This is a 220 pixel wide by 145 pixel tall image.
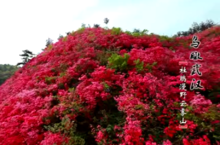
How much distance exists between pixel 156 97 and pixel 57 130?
2318 millimetres

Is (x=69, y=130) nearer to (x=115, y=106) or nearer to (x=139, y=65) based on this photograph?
(x=115, y=106)

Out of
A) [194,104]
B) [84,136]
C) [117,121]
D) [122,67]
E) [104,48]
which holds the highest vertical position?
[104,48]

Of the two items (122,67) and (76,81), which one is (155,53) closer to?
(122,67)

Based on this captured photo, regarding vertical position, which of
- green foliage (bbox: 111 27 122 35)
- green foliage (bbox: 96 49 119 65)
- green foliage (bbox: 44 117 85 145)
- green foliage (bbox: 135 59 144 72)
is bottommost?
green foliage (bbox: 44 117 85 145)

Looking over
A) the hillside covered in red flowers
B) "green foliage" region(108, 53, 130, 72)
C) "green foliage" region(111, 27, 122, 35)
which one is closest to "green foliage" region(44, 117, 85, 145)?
the hillside covered in red flowers

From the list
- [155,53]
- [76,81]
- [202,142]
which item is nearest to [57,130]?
[76,81]

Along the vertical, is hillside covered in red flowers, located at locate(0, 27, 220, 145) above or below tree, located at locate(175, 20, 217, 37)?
below

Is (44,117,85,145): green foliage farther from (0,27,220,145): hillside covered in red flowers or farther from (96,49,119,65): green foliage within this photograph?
(96,49,119,65): green foliage

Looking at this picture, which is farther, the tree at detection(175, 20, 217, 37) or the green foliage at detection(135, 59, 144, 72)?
the tree at detection(175, 20, 217, 37)

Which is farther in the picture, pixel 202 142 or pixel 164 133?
pixel 164 133

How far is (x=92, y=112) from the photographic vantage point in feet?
17.3

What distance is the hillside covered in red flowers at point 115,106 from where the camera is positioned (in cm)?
418

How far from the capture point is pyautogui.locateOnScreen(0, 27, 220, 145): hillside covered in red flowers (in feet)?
13.7

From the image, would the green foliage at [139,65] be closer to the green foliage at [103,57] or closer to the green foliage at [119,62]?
the green foliage at [119,62]
